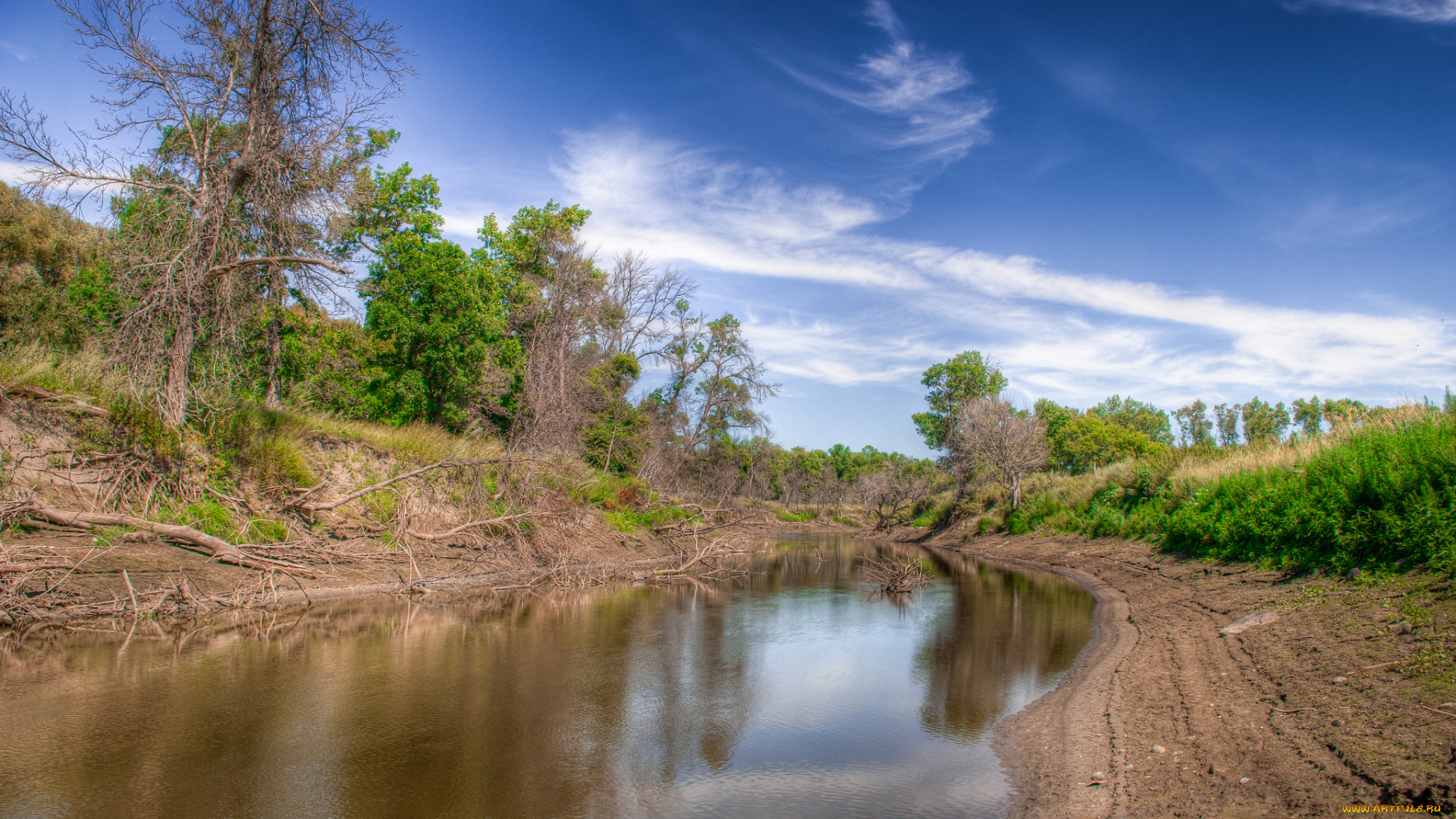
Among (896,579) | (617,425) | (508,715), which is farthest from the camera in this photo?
(617,425)

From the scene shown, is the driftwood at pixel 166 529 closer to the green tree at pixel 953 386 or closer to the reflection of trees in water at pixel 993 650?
the reflection of trees in water at pixel 993 650

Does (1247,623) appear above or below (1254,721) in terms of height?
above

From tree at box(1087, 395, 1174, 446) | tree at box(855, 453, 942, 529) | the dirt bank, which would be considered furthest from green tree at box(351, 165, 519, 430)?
tree at box(1087, 395, 1174, 446)

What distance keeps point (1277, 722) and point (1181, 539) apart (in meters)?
13.9

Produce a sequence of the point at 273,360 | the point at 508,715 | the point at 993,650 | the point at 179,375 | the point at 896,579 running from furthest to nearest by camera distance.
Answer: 1. the point at 273,360
2. the point at 896,579
3. the point at 179,375
4. the point at 993,650
5. the point at 508,715

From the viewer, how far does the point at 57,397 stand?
1167cm

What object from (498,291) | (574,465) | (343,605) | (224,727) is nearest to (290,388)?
(498,291)

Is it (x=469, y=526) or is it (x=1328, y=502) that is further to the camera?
(x=469, y=526)

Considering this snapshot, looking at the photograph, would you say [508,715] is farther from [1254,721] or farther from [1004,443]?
[1004,443]

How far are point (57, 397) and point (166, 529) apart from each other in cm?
304

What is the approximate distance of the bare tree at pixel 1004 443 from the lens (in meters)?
33.8

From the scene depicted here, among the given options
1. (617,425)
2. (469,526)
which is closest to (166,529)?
(469,526)

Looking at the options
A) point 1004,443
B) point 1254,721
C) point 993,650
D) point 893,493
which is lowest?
point 993,650

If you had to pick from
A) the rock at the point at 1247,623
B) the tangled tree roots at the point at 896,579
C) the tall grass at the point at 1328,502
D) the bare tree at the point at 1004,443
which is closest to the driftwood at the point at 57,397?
the tangled tree roots at the point at 896,579
